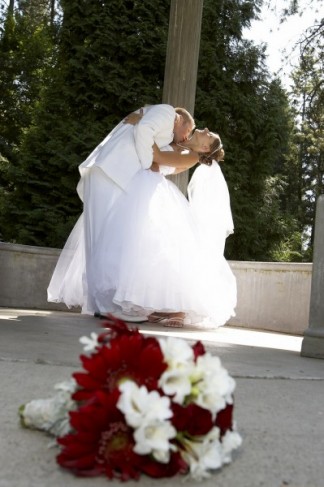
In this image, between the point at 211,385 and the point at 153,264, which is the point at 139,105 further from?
the point at 211,385

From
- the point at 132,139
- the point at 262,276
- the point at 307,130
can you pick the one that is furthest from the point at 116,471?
the point at 307,130

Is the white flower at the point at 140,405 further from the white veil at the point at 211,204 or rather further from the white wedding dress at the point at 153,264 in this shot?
the white veil at the point at 211,204

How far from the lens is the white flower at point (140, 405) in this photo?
5.63 feet

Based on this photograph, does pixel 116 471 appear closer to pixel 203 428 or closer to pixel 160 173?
pixel 203 428

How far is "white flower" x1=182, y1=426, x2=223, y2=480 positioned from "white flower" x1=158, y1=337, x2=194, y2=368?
0.19 metres

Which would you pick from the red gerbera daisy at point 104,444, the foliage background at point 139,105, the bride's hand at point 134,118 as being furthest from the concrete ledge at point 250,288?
the red gerbera daisy at point 104,444

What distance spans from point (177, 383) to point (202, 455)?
20 cm

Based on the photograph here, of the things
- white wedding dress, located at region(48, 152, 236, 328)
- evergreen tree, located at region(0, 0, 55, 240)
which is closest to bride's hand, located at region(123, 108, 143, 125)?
white wedding dress, located at region(48, 152, 236, 328)

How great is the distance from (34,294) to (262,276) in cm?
270

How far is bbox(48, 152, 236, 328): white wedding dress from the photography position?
5664 mm

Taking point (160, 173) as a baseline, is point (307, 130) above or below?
above

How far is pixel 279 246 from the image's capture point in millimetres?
14930

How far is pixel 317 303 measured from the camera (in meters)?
4.84

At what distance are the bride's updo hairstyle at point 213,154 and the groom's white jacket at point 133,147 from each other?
2.00 feet
